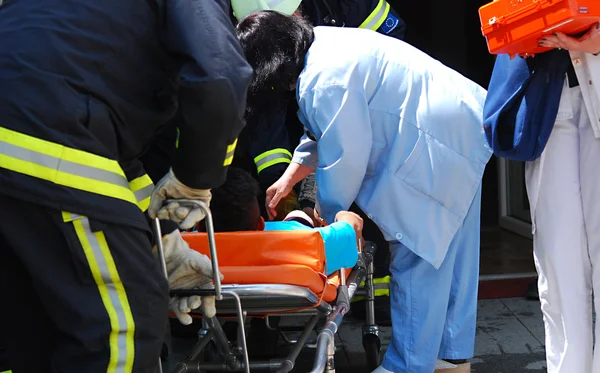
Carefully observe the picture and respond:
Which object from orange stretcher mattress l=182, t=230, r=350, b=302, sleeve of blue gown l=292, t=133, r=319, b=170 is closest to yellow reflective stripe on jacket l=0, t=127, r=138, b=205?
orange stretcher mattress l=182, t=230, r=350, b=302

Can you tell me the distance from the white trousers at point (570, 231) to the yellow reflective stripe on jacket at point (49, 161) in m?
1.55

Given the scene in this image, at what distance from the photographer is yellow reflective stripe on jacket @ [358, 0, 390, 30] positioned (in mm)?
4432

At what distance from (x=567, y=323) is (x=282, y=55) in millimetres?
1285

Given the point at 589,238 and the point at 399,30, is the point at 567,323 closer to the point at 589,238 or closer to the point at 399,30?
the point at 589,238

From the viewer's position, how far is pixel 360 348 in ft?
13.4

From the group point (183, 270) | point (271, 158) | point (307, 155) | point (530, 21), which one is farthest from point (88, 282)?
point (271, 158)

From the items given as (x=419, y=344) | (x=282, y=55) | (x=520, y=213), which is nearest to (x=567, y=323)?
(x=419, y=344)

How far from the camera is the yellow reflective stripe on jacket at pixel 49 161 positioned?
1.73 meters

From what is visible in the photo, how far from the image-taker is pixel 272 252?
260 cm

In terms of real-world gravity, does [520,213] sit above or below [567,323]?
below

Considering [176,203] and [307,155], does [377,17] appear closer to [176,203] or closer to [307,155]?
[307,155]

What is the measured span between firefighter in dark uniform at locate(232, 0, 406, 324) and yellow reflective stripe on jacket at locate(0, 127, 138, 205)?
1342 mm

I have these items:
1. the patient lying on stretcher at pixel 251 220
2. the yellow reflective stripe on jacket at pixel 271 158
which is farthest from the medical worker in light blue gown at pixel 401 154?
the yellow reflective stripe on jacket at pixel 271 158

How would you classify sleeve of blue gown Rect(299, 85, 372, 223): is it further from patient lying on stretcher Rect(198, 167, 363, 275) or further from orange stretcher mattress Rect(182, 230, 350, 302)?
orange stretcher mattress Rect(182, 230, 350, 302)
